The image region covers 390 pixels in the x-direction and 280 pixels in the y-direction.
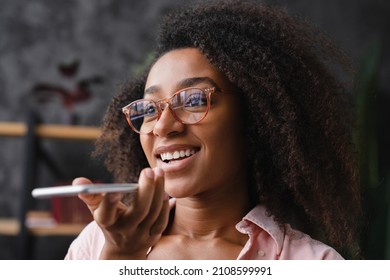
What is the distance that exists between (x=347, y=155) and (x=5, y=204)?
1637 millimetres

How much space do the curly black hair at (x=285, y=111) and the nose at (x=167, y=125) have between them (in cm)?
10

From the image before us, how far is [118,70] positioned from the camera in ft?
7.44

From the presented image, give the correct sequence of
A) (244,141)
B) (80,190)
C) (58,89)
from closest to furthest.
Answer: (80,190), (244,141), (58,89)

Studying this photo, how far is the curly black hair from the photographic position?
2.70 ft

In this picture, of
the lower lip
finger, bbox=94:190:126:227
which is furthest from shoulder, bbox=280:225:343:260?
finger, bbox=94:190:126:227

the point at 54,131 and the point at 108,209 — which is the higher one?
the point at 54,131

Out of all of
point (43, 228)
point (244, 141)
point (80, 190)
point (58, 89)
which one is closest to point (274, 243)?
point (244, 141)

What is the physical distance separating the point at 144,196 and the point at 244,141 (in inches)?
11.6

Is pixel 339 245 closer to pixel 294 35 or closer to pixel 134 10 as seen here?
pixel 294 35

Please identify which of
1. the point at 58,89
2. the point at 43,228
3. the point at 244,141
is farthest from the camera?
the point at 58,89

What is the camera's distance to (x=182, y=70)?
811 mm

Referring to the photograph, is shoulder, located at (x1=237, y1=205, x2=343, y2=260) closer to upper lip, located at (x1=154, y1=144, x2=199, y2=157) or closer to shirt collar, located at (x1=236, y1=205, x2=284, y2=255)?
shirt collar, located at (x1=236, y1=205, x2=284, y2=255)

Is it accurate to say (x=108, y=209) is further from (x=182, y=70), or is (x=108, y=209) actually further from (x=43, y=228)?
(x=43, y=228)

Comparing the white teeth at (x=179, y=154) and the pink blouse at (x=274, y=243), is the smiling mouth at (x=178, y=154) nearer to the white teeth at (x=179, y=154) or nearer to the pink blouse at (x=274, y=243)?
the white teeth at (x=179, y=154)
